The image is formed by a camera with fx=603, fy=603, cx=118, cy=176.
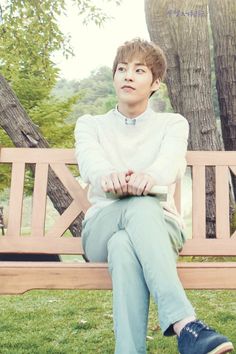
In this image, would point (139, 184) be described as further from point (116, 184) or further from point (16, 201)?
point (16, 201)

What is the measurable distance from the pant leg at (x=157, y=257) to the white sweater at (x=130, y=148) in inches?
9.7

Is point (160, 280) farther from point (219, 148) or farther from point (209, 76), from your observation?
point (209, 76)

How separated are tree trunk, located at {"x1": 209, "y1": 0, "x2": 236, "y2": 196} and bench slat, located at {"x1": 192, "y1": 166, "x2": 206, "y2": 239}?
10.7ft

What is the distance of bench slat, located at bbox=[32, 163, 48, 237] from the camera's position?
329cm

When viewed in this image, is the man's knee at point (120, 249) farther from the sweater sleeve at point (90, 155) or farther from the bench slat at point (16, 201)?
the bench slat at point (16, 201)

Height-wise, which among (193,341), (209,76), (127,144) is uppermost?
(209,76)

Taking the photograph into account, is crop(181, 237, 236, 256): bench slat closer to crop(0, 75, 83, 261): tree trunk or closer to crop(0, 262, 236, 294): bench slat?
crop(0, 262, 236, 294): bench slat

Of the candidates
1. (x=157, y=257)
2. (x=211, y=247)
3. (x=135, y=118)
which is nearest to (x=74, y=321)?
(x=211, y=247)

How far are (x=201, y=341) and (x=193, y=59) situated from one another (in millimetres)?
4550

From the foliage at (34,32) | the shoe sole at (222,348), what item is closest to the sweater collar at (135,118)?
the shoe sole at (222,348)

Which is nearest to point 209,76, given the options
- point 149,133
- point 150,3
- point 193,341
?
point 150,3

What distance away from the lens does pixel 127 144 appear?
287 centimetres

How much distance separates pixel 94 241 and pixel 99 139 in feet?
1.88

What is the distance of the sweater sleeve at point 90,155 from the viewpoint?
269 centimetres
